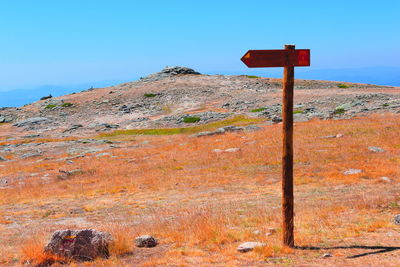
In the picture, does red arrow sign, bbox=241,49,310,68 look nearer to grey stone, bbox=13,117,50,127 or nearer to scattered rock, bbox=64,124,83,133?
scattered rock, bbox=64,124,83,133

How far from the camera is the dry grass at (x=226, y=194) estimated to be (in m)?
9.52

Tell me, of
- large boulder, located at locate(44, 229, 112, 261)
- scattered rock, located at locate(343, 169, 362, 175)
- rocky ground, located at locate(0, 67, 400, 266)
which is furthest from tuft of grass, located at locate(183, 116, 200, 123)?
large boulder, located at locate(44, 229, 112, 261)

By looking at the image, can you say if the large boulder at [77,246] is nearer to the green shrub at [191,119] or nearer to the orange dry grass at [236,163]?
the orange dry grass at [236,163]

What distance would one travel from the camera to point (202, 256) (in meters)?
8.82

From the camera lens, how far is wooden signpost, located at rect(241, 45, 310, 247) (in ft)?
27.0

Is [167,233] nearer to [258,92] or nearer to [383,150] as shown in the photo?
[383,150]

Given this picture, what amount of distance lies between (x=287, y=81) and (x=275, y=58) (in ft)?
2.10

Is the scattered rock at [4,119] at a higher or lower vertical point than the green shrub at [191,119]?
higher

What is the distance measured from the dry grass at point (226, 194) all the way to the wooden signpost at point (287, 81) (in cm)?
82

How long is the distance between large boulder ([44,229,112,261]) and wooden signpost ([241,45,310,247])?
458cm

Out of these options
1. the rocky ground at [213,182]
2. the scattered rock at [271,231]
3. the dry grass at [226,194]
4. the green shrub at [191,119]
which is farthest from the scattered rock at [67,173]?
the green shrub at [191,119]

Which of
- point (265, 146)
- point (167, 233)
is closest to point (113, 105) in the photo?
point (265, 146)

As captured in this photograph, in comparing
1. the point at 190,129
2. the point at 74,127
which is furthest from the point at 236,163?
the point at 74,127

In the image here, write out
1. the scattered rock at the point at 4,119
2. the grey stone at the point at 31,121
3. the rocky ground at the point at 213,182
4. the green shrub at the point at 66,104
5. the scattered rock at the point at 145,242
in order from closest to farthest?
1. the rocky ground at the point at 213,182
2. the scattered rock at the point at 145,242
3. the grey stone at the point at 31,121
4. the scattered rock at the point at 4,119
5. the green shrub at the point at 66,104
